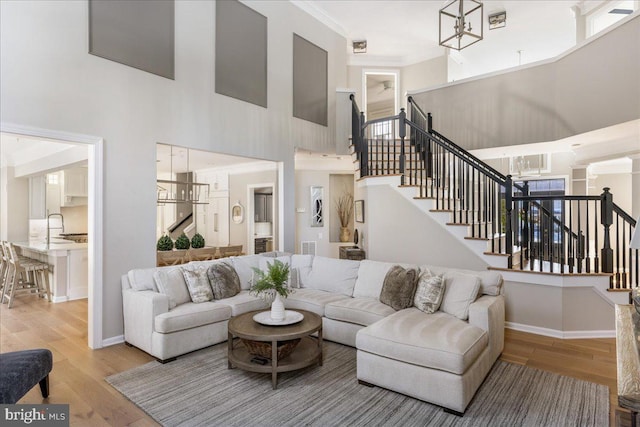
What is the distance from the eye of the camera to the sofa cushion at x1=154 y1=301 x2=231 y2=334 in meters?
3.39

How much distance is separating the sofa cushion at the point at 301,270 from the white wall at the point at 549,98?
419 cm

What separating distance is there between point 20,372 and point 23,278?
529 cm

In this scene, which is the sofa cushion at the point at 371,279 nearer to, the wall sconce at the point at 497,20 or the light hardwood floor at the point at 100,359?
the light hardwood floor at the point at 100,359

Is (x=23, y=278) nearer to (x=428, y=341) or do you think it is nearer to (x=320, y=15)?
(x=428, y=341)

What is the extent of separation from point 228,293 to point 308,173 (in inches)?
202

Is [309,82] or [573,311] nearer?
[573,311]

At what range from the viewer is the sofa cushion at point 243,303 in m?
3.97

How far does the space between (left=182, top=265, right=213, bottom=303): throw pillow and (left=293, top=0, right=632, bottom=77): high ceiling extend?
527cm

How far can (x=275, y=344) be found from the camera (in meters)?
2.86

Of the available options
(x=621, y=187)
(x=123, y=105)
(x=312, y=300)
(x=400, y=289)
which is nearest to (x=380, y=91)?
(x=621, y=187)

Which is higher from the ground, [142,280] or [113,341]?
[142,280]

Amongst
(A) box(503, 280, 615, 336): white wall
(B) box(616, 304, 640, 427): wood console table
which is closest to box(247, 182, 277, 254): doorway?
(A) box(503, 280, 615, 336): white wall

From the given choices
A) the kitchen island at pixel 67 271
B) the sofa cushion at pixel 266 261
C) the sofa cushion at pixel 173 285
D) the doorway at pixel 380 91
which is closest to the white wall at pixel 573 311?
the sofa cushion at pixel 266 261

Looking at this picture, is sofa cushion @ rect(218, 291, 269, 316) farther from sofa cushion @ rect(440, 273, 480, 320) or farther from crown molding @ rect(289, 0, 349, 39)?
crown molding @ rect(289, 0, 349, 39)
